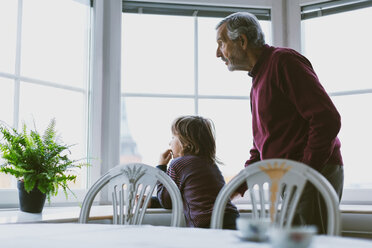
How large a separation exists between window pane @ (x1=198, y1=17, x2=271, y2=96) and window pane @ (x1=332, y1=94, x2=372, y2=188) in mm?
650

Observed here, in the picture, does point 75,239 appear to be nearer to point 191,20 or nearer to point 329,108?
point 329,108

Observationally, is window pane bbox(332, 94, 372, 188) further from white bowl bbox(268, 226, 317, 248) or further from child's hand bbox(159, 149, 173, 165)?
white bowl bbox(268, 226, 317, 248)

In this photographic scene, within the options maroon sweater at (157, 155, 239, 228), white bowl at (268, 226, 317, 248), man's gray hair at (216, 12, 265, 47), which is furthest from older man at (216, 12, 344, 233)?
white bowl at (268, 226, 317, 248)

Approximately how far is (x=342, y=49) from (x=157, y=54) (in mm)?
1161

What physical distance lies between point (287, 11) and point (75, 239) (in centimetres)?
228

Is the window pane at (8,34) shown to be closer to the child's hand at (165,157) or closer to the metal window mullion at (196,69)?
the child's hand at (165,157)

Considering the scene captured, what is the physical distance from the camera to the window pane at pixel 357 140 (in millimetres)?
2697

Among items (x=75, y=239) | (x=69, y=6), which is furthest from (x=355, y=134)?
(x=75, y=239)

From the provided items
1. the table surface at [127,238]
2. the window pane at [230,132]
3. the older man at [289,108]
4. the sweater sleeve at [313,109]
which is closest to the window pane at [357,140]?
the window pane at [230,132]

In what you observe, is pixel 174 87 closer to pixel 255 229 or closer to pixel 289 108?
pixel 289 108

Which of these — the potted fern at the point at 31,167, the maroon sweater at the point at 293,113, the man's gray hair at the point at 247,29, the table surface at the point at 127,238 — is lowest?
the table surface at the point at 127,238

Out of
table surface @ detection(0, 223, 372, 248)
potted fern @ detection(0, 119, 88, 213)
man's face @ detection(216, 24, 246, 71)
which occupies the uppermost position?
man's face @ detection(216, 24, 246, 71)

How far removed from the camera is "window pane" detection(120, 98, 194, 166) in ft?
9.14

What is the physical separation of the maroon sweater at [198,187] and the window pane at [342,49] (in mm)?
1129
